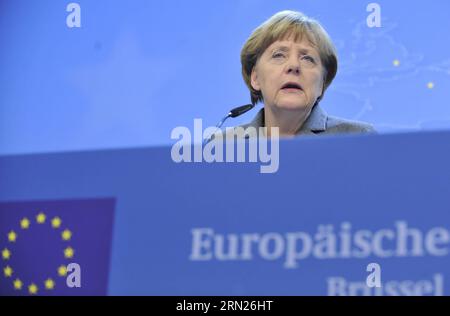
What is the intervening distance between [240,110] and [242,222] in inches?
13.8

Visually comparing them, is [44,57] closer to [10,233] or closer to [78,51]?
[78,51]

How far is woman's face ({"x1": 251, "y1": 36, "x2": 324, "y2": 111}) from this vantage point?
2188 millimetres

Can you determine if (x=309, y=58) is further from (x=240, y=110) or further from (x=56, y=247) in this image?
(x=56, y=247)

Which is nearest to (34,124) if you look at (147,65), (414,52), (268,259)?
(147,65)

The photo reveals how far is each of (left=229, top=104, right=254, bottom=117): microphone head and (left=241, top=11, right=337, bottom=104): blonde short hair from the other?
21 mm

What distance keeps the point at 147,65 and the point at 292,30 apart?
0.48m

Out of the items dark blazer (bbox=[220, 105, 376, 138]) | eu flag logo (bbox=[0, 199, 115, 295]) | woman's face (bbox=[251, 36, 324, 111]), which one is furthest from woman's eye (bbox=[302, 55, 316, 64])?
eu flag logo (bbox=[0, 199, 115, 295])

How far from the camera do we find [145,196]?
2.20 m

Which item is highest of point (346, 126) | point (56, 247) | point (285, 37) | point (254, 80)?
point (285, 37)

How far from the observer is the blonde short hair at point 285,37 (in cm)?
219

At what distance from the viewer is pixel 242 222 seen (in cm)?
215

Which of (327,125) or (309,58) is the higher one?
(309,58)

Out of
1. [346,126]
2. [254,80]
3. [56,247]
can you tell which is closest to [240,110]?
[254,80]

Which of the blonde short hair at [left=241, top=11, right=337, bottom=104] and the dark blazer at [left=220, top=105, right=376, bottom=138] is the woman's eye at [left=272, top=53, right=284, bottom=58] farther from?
the dark blazer at [left=220, top=105, right=376, bottom=138]
